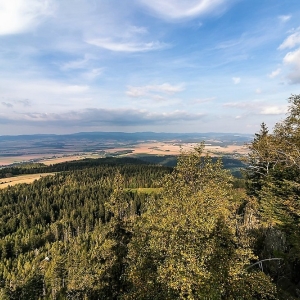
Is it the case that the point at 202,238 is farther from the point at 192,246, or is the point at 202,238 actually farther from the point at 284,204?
the point at 284,204

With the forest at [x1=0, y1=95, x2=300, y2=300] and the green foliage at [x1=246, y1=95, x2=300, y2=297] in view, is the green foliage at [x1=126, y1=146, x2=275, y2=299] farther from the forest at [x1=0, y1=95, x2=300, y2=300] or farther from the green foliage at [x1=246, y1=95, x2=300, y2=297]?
the green foliage at [x1=246, y1=95, x2=300, y2=297]

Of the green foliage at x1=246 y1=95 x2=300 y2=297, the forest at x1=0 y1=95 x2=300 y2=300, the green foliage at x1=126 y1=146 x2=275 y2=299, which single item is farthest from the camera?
the green foliage at x1=246 y1=95 x2=300 y2=297

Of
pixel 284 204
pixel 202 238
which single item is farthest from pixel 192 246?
pixel 284 204

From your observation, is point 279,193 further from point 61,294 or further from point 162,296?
point 61,294

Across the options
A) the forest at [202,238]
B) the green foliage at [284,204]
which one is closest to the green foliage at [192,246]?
the forest at [202,238]

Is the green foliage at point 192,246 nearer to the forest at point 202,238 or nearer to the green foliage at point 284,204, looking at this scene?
the forest at point 202,238

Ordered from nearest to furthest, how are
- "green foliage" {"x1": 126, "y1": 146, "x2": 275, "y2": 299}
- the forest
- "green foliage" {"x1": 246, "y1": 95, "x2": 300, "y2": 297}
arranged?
"green foliage" {"x1": 126, "y1": 146, "x2": 275, "y2": 299} → the forest → "green foliage" {"x1": 246, "y1": 95, "x2": 300, "y2": 297}

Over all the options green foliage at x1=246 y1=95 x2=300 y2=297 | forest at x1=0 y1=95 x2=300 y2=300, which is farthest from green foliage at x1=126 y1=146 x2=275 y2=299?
green foliage at x1=246 y1=95 x2=300 y2=297

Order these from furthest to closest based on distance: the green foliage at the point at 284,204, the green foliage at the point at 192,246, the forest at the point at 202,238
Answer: the green foliage at the point at 284,204 < the forest at the point at 202,238 < the green foliage at the point at 192,246

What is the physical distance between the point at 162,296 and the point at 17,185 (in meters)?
217

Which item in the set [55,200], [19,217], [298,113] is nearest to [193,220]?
[298,113]

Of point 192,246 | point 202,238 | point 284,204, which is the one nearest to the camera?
point 192,246

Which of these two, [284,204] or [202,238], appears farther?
[284,204]

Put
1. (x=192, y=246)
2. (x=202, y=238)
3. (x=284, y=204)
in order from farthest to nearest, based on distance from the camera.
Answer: (x=284, y=204) < (x=202, y=238) < (x=192, y=246)
